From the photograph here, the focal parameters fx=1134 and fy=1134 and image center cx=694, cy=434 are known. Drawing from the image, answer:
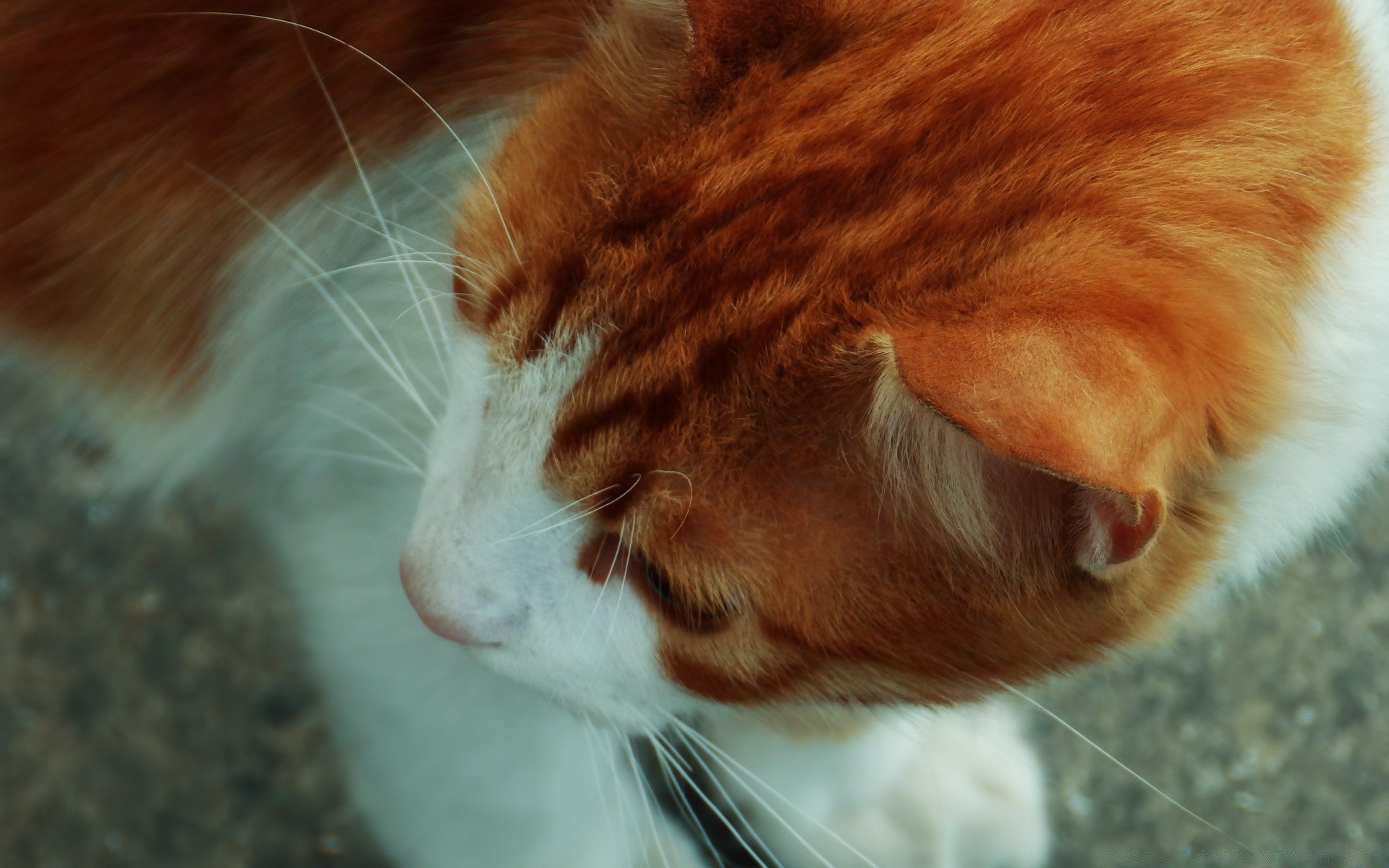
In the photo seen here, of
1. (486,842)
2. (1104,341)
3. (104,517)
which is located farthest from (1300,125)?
(104,517)

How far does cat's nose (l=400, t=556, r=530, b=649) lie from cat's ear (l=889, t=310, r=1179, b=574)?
396mm

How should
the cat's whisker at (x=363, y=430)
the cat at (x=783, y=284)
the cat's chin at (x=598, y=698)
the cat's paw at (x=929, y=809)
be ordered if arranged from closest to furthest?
the cat at (x=783, y=284)
the cat's chin at (x=598, y=698)
the cat's whisker at (x=363, y=430)
the cat's paw at (x=929, y=809)

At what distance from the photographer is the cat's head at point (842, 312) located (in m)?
0.71

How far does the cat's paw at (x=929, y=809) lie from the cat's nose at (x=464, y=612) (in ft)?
2.20

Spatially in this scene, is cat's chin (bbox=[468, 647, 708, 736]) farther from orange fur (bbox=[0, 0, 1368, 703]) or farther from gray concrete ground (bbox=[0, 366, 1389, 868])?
gray concrete ground (bbox=[0, 366, 1389, 868])

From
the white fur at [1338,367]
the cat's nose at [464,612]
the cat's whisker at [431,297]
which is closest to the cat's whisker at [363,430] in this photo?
the cat's whisker at [431,297]

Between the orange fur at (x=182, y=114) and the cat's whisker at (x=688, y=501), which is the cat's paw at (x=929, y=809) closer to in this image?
the cat's whisker at (x=688, y=501)

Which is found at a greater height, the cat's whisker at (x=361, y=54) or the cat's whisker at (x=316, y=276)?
the cat's whisker at (x=361, y=54)

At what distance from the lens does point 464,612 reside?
869 millimetres

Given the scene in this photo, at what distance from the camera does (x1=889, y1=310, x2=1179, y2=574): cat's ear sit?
532 millimetres

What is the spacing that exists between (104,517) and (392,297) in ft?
2.58

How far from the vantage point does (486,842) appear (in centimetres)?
138

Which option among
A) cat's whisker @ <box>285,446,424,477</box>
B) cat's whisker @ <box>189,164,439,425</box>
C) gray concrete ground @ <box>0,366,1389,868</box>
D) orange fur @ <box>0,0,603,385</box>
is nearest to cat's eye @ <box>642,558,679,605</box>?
cat's whisker @ <box>189,164,439,425</box>

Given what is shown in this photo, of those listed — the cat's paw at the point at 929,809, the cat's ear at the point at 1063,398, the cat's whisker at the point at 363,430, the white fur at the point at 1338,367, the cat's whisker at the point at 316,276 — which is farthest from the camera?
the cat's paw at the point at 929,809
